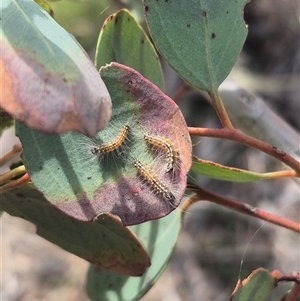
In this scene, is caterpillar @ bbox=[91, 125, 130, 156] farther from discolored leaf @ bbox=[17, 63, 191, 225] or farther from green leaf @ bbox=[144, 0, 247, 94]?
green leaf @ bbox=[144, 0, 247, 94]

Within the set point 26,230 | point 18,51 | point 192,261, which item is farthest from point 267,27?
point 18,51

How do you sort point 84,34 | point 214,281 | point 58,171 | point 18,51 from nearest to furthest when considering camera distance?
point 18,51 < point 58,171 < point 84,34 < point 214,281

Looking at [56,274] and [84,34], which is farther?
[56,274]

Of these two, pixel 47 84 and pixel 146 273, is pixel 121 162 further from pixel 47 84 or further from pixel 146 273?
pixel 146 273

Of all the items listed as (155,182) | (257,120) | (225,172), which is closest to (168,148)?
(155,182)

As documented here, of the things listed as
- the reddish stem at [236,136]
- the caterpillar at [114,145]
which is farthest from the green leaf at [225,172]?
the caterpillar at [114,145]

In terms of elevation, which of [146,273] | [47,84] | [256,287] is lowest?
[146,273]

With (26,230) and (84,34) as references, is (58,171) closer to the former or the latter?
(84,34)
